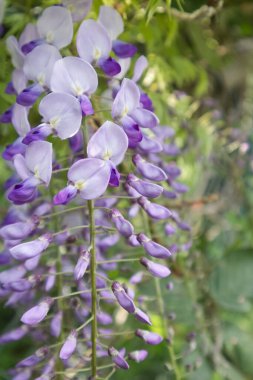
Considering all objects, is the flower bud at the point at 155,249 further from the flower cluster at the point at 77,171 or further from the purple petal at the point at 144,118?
the purple petal at the point at 144,118

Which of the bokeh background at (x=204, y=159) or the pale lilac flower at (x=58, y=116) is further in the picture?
the bokeh background at (x=204, y=159)

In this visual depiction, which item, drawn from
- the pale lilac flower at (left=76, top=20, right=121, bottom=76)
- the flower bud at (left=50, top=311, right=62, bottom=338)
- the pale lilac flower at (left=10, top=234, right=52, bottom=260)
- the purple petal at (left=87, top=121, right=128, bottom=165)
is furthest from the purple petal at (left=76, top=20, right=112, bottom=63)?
the flower bud at (left=50, top=311, right=62, bottom=338)

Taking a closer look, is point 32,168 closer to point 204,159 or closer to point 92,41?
point 92,41

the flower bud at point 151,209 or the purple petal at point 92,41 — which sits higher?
the purple petal at point 92,41

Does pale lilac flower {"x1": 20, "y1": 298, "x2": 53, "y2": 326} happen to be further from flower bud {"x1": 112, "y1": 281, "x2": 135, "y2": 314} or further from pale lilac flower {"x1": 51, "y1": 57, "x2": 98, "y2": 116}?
pale lilac flower {"x1": 51, "y1": 57, "x2": 98, "y2": 116}

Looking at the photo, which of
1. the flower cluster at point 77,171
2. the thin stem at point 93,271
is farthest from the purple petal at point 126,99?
the thin stem at point 93,271
